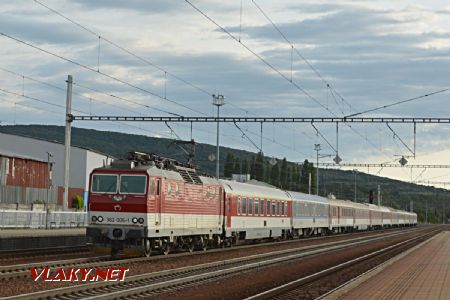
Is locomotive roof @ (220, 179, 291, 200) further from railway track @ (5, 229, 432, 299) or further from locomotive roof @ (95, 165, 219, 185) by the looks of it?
railway track @ (5, 229, 432, 299)

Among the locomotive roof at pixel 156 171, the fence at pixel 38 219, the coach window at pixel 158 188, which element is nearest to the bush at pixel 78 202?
the fence at pixel 38 219

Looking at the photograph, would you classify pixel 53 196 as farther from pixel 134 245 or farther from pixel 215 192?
pixel 134 245

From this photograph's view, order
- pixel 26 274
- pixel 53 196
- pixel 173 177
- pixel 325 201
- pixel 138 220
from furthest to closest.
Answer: pixel 53 196, pixel 325 201, pixel 173 177, pixel 138 220, pixel 26 274

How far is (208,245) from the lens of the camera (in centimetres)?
4003

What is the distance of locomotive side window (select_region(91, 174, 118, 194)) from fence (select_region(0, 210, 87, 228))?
1773 centimetres

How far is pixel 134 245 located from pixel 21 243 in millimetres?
8957

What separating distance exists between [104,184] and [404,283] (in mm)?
12116

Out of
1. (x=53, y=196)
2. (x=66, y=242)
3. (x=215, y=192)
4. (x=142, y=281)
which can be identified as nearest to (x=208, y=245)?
(x=215, y=192)

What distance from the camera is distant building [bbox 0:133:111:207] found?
74000 millimetres

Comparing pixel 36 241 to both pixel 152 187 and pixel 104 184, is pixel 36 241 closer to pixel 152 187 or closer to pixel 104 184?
pixel 104 184

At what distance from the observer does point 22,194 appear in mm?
74062

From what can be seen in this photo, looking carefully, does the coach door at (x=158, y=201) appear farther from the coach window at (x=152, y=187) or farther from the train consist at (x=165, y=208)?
the coach window at (x=152, y=187)

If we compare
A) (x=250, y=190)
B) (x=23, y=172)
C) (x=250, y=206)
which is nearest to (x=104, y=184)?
(x=250, y=206)

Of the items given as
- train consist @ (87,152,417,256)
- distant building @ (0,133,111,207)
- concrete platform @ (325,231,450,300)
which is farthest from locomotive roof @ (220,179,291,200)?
distant building @ (0,133,111,207)
